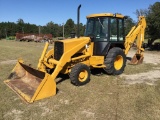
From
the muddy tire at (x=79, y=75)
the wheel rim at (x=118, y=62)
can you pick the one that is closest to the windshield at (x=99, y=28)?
the wheel rim at (x=118, y=62)

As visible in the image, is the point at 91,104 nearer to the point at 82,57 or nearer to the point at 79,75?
the point at 79,75

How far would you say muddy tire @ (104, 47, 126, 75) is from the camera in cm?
912

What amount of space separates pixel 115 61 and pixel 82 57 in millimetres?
1945

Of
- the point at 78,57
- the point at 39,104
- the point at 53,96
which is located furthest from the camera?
the point at 78,57

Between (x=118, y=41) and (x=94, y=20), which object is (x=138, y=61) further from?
(x=94, y=20)

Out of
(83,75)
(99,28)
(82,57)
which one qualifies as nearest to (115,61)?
(99,28)

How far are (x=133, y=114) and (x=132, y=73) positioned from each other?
4765mm

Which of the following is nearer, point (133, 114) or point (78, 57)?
point (133, 114)

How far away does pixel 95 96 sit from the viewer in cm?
680

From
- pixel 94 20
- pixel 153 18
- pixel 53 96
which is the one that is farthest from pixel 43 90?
pixel 153 18

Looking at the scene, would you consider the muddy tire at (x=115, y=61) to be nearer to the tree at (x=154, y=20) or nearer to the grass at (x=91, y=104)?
the grass at (x=91, y=104)

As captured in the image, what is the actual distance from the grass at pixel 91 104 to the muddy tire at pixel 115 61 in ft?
3.87

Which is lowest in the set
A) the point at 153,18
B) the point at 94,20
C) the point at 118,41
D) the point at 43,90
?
the point at 43,90

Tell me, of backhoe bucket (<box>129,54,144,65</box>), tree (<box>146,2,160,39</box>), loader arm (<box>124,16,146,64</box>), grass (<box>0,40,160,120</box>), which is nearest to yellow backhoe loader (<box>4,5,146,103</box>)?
grass (<box>0,40,160,120</box>)
